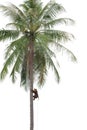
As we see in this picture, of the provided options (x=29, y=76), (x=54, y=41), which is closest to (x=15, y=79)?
(x=29, y=76)

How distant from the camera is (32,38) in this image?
Result: 47625mm

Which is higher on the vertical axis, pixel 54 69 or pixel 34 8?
pixel 34 8

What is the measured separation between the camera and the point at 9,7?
156 feet

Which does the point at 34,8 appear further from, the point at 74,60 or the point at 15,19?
the point at 74,60

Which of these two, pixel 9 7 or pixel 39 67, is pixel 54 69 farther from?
pixel 9 7

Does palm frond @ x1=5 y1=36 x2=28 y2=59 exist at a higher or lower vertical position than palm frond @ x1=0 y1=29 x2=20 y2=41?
lower

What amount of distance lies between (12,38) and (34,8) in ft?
9.69

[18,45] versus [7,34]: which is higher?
[7,34]

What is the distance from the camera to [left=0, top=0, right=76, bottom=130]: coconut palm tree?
156ft

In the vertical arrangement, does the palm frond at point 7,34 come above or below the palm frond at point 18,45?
above

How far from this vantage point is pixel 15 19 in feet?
158

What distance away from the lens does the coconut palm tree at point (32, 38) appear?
47.5 meters

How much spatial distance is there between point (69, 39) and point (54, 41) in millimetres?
1170

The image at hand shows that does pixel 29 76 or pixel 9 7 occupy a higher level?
pixel 9 7
